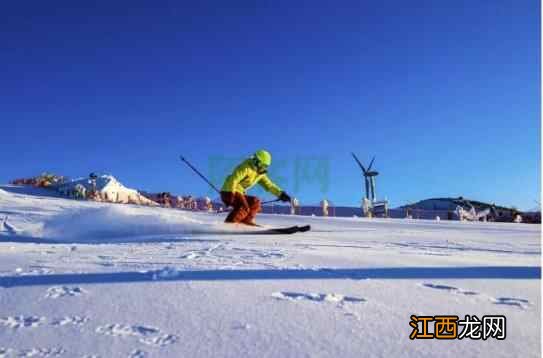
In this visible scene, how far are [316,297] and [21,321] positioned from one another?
4.84ft

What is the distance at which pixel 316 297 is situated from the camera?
2.39 meters

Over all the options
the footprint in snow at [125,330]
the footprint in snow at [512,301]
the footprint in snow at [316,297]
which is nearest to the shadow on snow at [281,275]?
the footprint in snow at [316,297]

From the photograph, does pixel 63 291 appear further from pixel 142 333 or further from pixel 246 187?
pixel 246 187

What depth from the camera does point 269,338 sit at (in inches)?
71.4

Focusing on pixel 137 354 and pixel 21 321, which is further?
pixel 21 321

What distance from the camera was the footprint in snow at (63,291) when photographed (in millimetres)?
2395

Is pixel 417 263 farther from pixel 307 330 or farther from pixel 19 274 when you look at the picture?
pixel 19 274

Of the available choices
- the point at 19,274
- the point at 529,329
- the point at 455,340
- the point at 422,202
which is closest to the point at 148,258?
the point at 19,274

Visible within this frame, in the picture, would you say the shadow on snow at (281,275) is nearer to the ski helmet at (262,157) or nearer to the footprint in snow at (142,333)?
the footprint in snow at (142,333)

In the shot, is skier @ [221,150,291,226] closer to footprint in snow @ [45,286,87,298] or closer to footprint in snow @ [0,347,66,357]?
footprint in snow @ [45,286,87,298]

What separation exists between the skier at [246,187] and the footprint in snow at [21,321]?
6.22 m

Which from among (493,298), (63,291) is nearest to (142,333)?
(63,291)

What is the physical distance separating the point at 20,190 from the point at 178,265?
19.4 m

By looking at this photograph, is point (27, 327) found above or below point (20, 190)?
below
